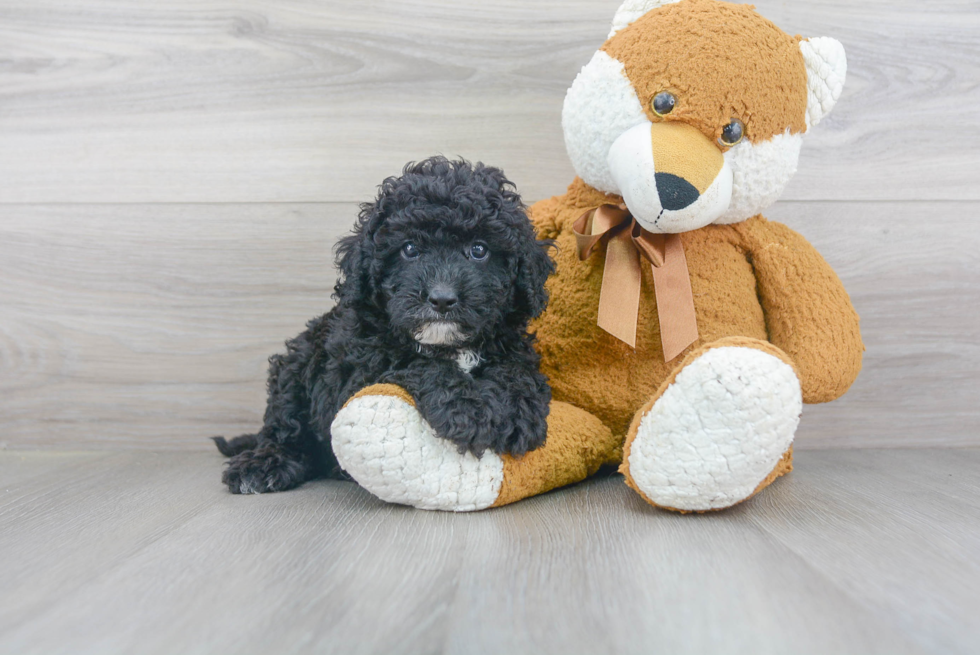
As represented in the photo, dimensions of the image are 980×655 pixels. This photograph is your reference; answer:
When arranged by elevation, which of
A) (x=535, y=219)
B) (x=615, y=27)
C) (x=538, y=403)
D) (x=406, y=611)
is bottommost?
(x=406, y=611)

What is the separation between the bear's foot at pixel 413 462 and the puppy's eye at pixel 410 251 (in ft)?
0.67

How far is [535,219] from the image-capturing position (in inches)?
52.9

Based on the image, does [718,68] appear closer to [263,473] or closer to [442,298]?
[442,298]

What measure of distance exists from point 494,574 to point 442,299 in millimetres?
383

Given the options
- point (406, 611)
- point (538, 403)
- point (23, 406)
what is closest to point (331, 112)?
point (538, 403)

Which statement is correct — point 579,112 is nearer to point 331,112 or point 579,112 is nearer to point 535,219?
point 535,219

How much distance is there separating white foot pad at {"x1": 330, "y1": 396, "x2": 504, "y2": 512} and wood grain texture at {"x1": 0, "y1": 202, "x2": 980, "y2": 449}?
0.64m

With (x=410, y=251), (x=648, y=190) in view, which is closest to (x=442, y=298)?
(x=410, y=251)

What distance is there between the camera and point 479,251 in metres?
1.11

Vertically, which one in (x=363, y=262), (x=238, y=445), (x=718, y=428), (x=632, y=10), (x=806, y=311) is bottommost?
(x=238, y=445)

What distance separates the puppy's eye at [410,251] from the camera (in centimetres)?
110

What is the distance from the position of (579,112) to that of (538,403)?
1.63ft

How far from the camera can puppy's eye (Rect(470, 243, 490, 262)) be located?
111cm

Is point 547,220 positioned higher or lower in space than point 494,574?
higher
